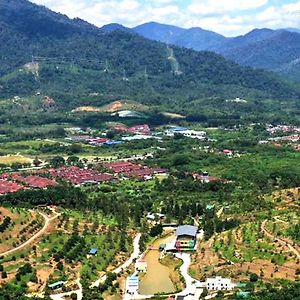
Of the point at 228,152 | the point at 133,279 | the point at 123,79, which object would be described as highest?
the point at 123,79

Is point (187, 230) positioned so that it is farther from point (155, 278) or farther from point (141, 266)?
point (155, 278)

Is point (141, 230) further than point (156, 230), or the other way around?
point (141, 230)

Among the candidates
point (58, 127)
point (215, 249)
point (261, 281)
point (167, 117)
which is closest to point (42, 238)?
point (215, 249)

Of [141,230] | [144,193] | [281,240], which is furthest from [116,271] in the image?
[144,193]

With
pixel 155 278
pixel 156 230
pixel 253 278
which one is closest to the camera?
pixel 253 278

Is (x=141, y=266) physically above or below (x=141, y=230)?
below

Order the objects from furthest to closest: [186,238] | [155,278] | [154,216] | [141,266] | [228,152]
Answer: [228,152] → [154,216] → [186,238] → [141,266] → [155,278]

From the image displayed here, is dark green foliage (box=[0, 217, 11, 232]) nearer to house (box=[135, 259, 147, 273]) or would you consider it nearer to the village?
the village

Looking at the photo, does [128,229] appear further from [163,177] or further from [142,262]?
[163,177]
